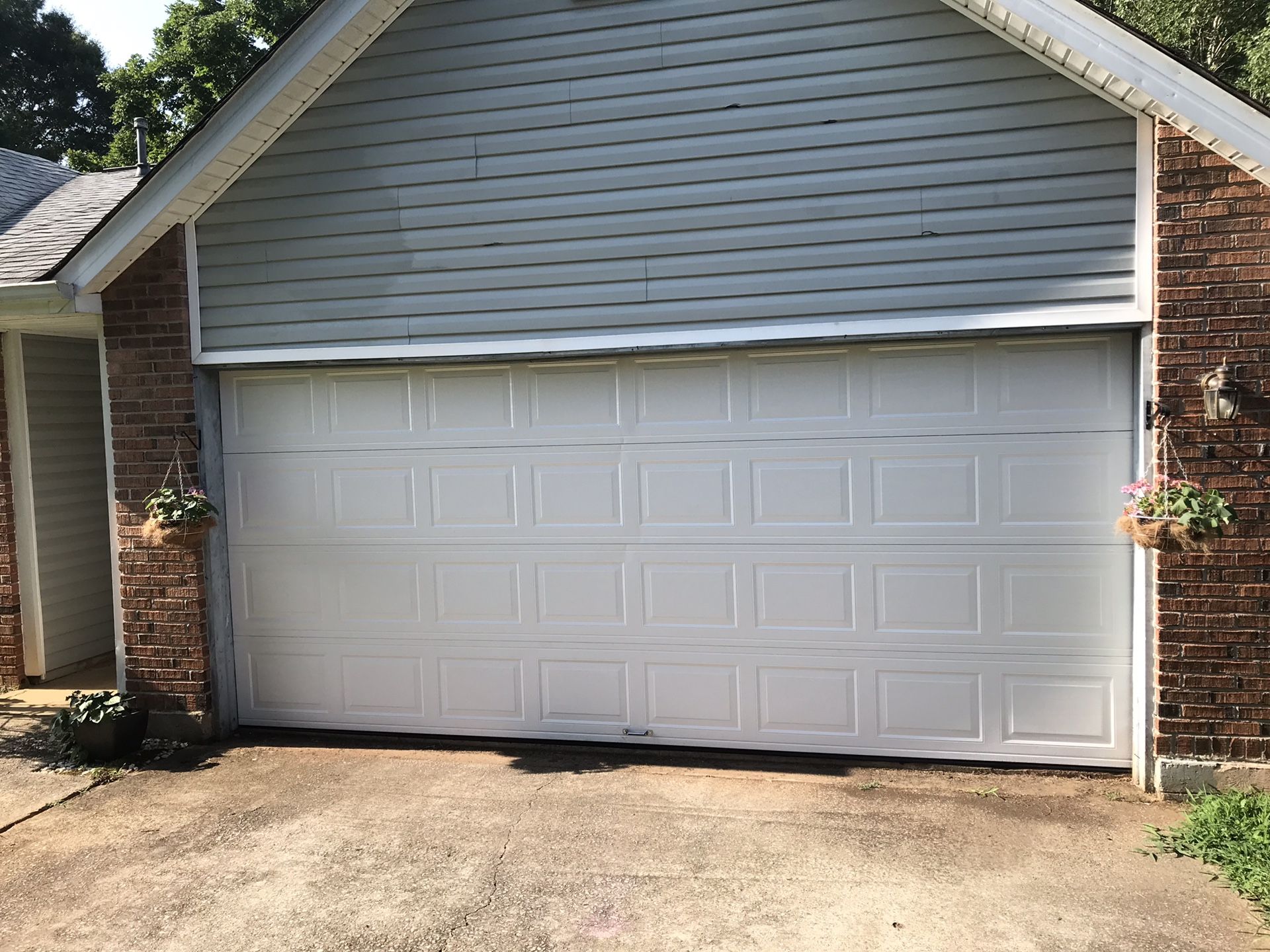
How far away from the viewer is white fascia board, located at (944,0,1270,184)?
4.37m

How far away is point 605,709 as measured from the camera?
5828mm

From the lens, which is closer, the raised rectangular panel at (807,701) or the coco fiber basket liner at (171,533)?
the raised rectangular panel at (807,701)

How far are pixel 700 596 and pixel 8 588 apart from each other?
5428 millimetres

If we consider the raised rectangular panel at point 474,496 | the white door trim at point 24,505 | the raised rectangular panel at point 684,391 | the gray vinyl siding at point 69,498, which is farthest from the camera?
the gray vinyl siding at point 69,498

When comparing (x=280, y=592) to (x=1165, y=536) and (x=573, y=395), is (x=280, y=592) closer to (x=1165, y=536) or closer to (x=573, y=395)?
(x=573, y=395)

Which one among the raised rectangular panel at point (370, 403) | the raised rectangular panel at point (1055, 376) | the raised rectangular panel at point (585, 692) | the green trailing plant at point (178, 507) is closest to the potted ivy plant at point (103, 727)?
the green trailing plant at point (178, 507)

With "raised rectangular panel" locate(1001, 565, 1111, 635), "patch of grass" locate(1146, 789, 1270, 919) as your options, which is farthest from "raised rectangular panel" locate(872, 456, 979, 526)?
"patch of grass" locate(1146, 789, 1270, 919)

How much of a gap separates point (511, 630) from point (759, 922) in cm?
258

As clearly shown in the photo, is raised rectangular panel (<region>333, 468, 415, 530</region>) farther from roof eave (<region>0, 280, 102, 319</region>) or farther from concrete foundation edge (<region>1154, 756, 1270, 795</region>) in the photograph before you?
concrete foundation edge (<region>1154, 756, 1270, 795</region>)

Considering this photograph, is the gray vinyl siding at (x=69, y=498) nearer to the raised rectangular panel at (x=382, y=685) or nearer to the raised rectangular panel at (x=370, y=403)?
the raised rectangular panel at (x=370, y=403)

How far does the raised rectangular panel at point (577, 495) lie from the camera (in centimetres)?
573

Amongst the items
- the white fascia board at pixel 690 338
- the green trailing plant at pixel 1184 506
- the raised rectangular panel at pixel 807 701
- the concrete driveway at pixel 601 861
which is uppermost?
the white fascia board at pixel 690 338

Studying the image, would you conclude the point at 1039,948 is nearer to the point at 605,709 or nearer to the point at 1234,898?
the point at 1234,898

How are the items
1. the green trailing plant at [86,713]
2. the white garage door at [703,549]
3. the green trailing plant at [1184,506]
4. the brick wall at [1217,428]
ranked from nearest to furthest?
the green trailing plant at [1184,506] → the brick wall at [1217,428] → the white garage door at [703,549] → the green trailing plant at [86,713]
